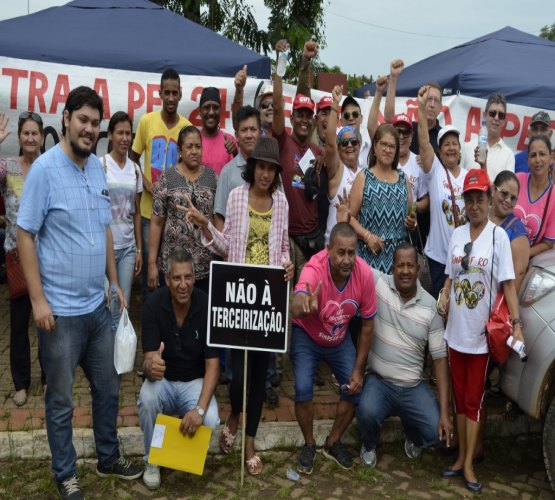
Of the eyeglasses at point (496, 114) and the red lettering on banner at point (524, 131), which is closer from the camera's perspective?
the eyeglasses at point (496, 114)

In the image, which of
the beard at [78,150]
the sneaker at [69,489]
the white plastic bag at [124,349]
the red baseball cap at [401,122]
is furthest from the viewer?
the red baseball cap at [401,122]

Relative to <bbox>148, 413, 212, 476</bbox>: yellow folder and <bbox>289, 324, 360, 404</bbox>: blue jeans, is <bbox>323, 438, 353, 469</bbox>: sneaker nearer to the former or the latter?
<bbox>289, 324, 360, 404</bbox>: blue jeans

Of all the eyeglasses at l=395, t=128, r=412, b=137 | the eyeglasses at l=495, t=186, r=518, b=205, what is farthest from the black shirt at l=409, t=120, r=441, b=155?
the eyeglasses at l=495, t=186, r=518, b=205

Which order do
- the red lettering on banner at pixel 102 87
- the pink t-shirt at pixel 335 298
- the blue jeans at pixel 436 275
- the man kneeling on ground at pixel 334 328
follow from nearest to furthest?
the man kneeling on ground at pixel 334 328 → the pink t-shirt at pixel 335 298 → the blue jeans at pixel 436 275 → the red lettering on banner at pixel 102 87

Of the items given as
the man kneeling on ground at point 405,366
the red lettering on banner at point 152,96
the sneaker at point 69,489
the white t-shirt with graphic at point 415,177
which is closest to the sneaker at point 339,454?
the man kneeling on ground at point 405,366

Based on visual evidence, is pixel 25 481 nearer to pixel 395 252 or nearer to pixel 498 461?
pixel 395 252

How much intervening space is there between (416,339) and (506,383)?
62 centimetres

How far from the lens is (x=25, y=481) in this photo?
150 inches

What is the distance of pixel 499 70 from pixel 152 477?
621 cm

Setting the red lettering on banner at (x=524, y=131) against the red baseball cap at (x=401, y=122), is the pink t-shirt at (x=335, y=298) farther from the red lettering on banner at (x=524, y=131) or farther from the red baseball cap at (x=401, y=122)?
the red lettering on banner at (x=524, y=131)

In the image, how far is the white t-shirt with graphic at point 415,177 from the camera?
509cm

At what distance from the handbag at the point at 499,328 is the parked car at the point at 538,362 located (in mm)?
142

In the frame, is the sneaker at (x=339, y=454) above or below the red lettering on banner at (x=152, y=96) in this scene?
below

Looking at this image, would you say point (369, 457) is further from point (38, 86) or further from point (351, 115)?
point (38, 86)
